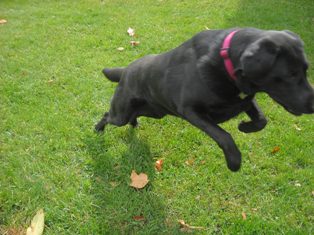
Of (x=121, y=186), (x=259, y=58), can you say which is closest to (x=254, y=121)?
(x=259, y=58)

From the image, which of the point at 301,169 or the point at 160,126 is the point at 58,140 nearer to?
the point at 160,126

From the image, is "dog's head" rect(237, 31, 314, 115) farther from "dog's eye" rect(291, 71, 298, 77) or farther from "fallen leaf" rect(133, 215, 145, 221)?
"fallen leaf" rect(133, 215, 145, 221)

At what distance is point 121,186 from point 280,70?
1983 millimetres

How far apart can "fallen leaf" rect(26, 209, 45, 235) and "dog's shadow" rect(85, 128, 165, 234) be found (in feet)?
1.48

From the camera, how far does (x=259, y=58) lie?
2543 millimetres

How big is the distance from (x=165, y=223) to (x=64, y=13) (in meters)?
5.67

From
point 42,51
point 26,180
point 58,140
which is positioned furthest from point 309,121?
point 42,51

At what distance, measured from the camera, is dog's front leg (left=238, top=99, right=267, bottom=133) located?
3.47 meters

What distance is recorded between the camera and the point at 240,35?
284cm

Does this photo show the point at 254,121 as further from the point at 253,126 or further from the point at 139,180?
the point at 139,180

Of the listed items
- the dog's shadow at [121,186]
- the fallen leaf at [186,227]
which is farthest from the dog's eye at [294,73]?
the dog's shadow at [121,186]

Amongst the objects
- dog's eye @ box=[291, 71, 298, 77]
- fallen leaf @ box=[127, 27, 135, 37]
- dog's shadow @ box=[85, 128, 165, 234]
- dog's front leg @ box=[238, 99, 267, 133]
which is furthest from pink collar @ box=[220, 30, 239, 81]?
fallen leaf @ box=[127, 27, 135, 37]

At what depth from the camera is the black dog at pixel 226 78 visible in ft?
8.60

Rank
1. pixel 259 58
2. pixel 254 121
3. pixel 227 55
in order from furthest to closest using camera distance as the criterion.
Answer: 1. pixel 254 121
2. pixel 227 55
3. pixel 259 58
